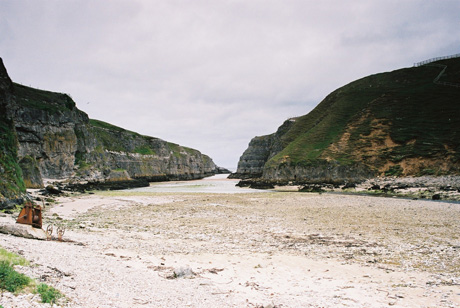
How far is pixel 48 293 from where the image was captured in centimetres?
520

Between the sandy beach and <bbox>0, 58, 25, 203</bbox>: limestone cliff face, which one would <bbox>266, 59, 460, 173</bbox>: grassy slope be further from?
<bbox>0, 58, 25, 203</bbox>: limestone cliff face

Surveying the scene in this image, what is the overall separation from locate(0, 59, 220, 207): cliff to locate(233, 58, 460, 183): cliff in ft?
180

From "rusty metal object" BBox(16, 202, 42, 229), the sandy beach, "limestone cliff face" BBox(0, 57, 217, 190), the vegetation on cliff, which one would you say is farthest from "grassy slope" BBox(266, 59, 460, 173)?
"rusty metal object" BBox(16, 202, 42, 229)

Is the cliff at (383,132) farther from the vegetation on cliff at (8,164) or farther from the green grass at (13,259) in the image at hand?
the green grass at (13,259)

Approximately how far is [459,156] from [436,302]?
63.3m

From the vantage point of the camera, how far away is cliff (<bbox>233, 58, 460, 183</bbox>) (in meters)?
61.2

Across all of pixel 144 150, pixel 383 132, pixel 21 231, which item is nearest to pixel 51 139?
pixel 144 150

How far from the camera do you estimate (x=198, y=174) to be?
17350 cm

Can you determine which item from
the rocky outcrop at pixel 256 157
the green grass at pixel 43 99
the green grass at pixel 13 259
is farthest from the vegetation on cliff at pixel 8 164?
the rocky outcrop at pixel 256 157

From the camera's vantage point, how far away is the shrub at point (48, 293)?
5.04 metres

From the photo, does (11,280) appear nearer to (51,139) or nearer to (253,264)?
(253,264)

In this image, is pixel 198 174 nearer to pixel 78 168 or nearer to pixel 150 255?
pixel 78 168

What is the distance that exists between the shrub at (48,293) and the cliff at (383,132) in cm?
6534

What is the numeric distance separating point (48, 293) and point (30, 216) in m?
9.30
